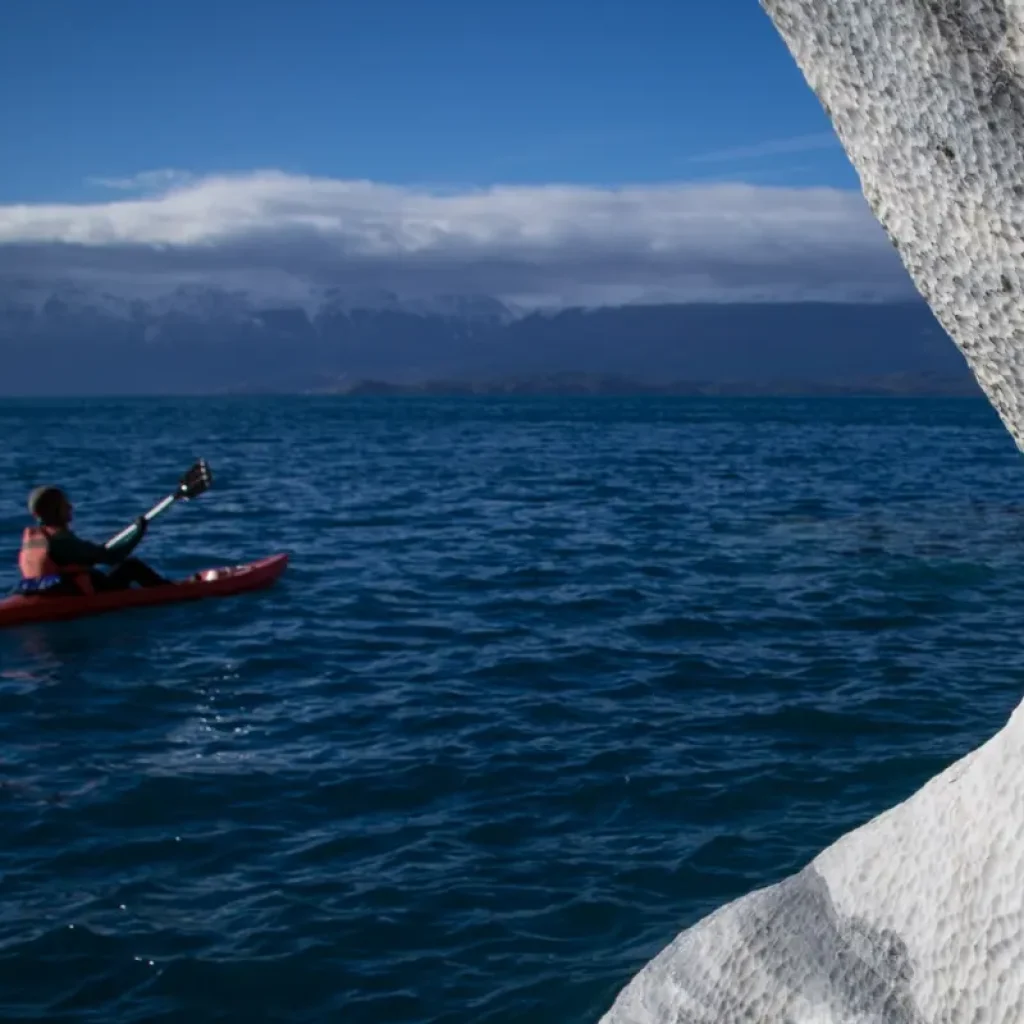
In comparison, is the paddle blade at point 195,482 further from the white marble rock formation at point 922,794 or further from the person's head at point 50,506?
the white marble rock formation at point 922,794

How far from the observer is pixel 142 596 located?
17.5 metres

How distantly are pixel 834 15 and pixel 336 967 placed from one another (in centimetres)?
611

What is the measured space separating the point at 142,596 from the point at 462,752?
803cm

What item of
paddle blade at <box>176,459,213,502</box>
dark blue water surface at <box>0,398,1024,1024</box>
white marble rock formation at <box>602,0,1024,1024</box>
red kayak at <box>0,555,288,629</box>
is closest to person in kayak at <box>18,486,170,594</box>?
red kayak at <box>0,555,288,629</box>

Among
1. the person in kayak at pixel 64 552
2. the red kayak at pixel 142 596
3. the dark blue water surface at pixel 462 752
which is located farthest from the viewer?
the red kayak at pixel 142 596

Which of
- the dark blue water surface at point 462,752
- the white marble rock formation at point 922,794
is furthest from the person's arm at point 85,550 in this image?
the white marble rock formation at point 922,794

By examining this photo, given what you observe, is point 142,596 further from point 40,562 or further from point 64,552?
point 40,562

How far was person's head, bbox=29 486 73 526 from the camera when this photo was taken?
15.9 m

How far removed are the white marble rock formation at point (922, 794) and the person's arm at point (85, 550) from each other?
14506mm

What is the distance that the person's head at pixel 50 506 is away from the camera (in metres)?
15.9

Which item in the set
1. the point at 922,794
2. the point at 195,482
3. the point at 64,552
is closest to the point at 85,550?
the point at 64,552

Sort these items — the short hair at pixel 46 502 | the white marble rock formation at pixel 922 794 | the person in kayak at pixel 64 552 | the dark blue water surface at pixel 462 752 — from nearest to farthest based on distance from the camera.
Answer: the white marble rock formation at pixel 922 794 < the dark blue water surface at pixel 462 752 < the short hair at pixel 46 502 < the person in kayak at pixel 64 552

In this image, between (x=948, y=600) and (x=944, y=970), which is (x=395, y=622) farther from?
(x=944, y=970)

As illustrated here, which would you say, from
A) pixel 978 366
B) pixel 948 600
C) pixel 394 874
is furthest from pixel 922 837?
pixel 948 600
